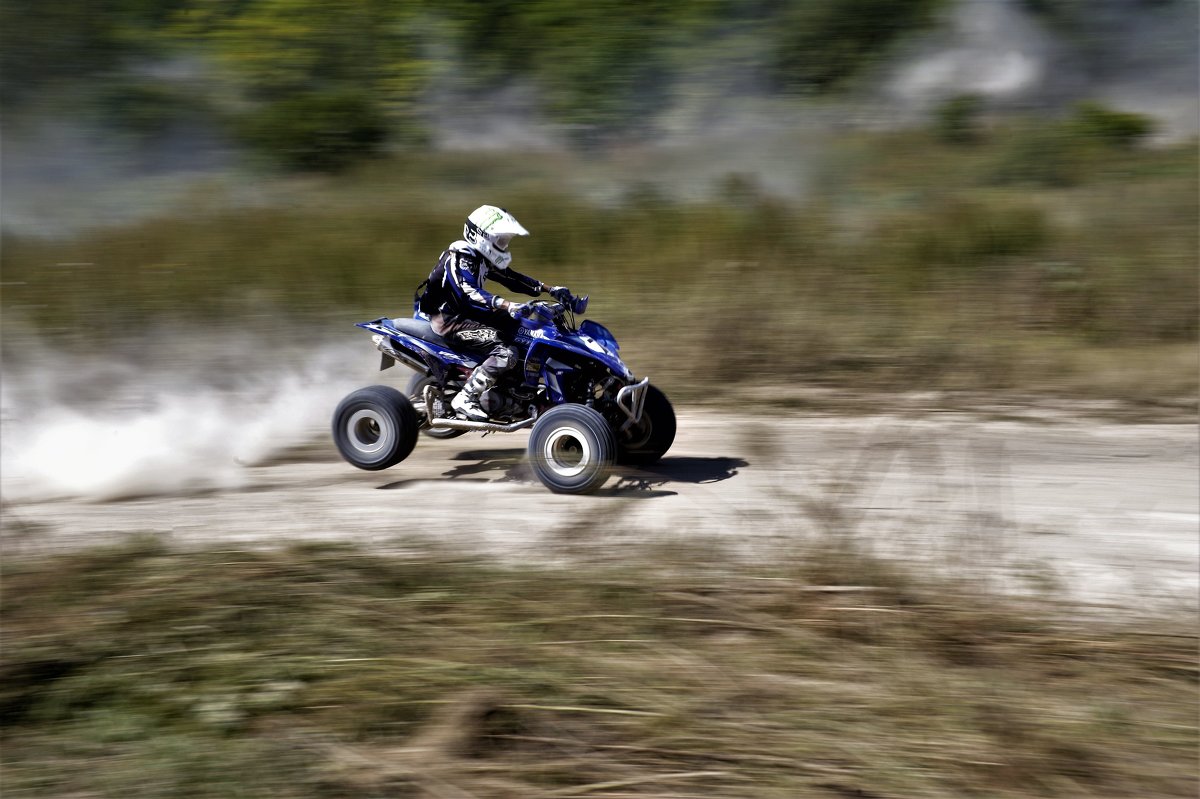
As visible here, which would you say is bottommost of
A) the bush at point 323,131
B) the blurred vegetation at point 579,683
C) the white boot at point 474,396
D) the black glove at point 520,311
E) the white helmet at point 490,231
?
the blurred vegetation at point 579,683

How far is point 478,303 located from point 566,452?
53.2 inches

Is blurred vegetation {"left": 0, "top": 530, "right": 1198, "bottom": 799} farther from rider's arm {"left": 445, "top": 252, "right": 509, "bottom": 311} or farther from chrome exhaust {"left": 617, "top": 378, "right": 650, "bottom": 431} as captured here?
rider's arm {"left": 445, "top": 252, "right": 509, "bottom": 311}

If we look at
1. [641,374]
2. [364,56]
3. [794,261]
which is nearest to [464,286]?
[641,374]

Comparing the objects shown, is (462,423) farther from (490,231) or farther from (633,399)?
(490,231)

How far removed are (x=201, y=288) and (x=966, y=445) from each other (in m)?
11.5

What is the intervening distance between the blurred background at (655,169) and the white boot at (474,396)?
4.02m

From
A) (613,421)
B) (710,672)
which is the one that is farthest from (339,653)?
(613,421)

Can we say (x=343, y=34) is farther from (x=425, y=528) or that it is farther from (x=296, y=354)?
(x=425, y=528)

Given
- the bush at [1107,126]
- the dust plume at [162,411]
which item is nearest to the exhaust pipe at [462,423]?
the dust plume at [162,411]

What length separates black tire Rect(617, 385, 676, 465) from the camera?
8867 mm

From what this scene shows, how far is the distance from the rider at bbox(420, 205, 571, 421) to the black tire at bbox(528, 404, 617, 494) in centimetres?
73

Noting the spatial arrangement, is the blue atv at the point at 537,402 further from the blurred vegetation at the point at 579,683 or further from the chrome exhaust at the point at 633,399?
the blurred vegetation at the point at 579,683

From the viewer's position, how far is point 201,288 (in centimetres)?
1645

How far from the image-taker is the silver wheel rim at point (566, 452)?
814 centimetres
